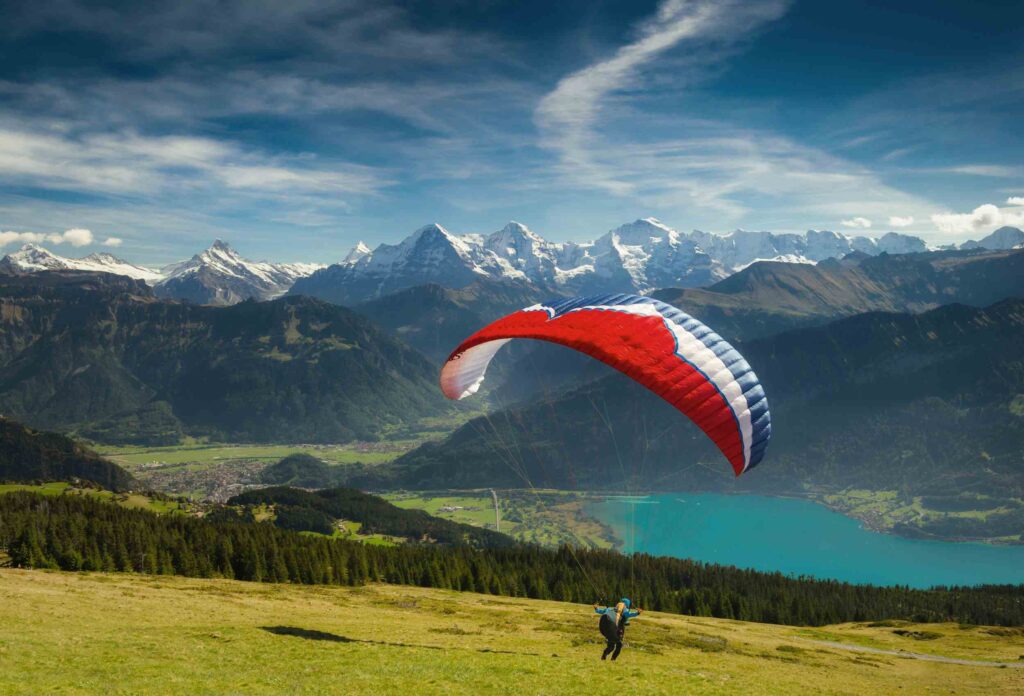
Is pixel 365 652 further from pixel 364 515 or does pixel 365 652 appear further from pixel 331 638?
pixel 364 515

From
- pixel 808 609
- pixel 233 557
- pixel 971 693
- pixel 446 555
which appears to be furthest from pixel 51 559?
pixel 808 609

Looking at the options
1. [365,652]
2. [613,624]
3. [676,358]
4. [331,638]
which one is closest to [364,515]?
[331,638]

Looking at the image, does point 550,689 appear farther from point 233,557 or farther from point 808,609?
point 808,609

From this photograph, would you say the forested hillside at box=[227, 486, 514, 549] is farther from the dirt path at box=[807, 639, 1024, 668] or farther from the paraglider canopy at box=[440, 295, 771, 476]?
the paraglider canopy at box=[440, 295, 771, 476]

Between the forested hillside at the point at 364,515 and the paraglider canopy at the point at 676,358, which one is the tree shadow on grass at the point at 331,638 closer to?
the paraglider canopy at the point at 676,358

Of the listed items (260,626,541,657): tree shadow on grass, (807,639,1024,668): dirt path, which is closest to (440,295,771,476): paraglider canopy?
(260,626,541,657): tree shadow on grass

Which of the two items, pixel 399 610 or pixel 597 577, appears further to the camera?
pixel 597 577
